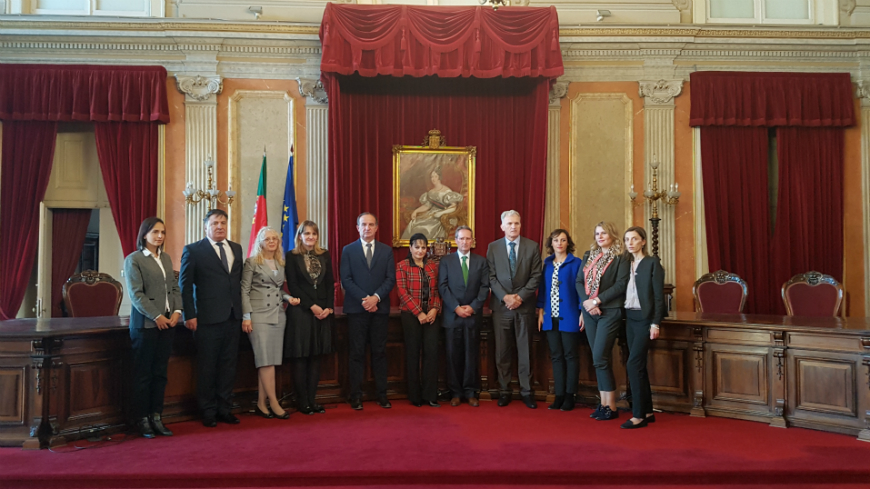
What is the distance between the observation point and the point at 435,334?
5.59 metres

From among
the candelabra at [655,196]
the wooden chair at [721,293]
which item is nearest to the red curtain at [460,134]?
the candelabra at [655,196]

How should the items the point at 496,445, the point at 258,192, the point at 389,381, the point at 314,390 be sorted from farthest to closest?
the point at 258,192 → the point at 389,381 → the point at 314,390 → the point at 496,445

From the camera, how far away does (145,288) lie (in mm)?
4570

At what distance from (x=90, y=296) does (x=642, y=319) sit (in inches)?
198

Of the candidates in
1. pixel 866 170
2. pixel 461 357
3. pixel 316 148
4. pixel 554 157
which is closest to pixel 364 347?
pixel 461 357

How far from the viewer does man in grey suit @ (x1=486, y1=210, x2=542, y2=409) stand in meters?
5.53

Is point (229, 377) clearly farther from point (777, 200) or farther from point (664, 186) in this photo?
point (777, 200)

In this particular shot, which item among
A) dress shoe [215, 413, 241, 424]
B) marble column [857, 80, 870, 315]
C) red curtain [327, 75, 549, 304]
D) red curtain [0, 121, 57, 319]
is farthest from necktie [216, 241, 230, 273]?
marble column [857, 80, 870, 315]

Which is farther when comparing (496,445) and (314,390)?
(314,390)

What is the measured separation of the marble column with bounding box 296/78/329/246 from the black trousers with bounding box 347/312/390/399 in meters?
2.70

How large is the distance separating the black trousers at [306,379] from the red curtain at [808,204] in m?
5.72

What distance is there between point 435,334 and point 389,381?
658 mm

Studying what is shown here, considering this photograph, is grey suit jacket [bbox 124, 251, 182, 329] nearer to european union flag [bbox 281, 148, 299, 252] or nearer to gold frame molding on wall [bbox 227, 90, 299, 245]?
european union flag [bbox 281, 148, 299, 252]

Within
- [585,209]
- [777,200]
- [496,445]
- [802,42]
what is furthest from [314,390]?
[802,42]
